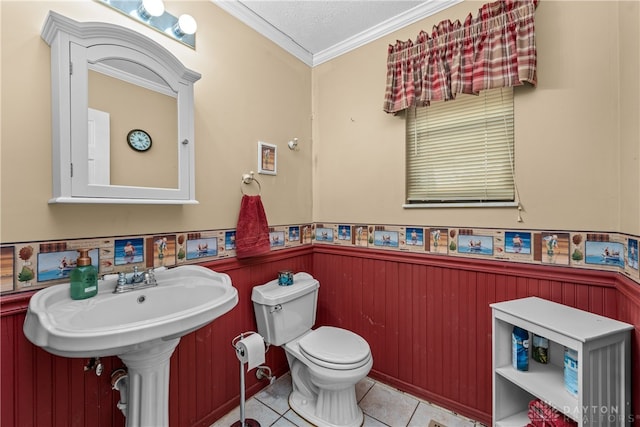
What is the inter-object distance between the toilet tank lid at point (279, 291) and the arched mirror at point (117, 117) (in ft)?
2.33

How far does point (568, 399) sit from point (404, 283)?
914mm

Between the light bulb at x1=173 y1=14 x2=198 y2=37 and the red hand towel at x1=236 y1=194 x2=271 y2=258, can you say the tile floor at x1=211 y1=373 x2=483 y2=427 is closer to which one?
the red hand towel at x1=236 y1=194 x2=271 y2=258

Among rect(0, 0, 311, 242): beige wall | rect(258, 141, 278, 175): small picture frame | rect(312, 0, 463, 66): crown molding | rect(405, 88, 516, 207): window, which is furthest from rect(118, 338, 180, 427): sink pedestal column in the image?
rect(312, 0, 463, 66): crown molding

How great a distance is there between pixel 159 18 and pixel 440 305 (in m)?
2.21

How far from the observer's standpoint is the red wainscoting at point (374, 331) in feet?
3.53

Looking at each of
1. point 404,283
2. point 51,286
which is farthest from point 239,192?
point 404,283

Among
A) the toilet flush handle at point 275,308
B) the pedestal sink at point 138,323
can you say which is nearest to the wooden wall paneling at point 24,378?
the pedestal sink at point 138,323

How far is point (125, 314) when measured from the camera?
117cm

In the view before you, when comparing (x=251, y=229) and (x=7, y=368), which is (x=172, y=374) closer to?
(x=7, y=368)

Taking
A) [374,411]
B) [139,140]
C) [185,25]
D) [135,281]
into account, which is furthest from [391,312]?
[185,25]

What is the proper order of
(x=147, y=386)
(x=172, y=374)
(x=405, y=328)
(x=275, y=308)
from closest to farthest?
1. (x=147, y=386)
2. (x=172, y=374)
3. (x=275, y=308)
4. (x=405, y=328)


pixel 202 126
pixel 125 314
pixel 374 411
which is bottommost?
pixel 374 411

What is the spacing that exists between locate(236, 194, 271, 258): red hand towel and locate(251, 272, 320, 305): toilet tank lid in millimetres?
239

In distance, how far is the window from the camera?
5.20ft
